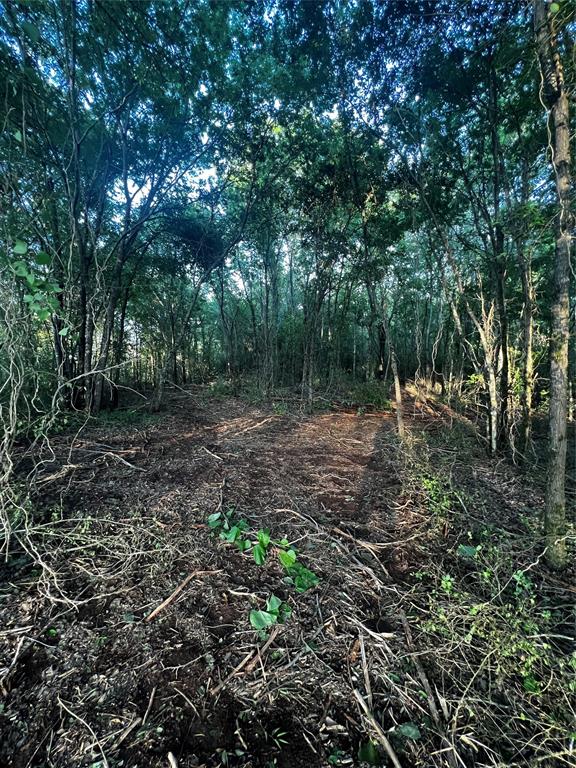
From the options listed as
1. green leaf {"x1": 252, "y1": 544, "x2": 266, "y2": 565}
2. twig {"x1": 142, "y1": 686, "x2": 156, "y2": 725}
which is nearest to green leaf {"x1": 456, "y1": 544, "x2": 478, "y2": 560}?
green leaf {"x1": 252, "y1": 544, "x2": 266, "y2": 565}

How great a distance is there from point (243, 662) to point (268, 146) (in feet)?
24.2

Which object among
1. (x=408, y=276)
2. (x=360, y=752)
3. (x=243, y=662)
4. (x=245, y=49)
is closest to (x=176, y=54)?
(x=245, y=49)

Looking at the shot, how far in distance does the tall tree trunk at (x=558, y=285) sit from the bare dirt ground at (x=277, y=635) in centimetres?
31

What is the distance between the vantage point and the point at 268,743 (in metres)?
1.00

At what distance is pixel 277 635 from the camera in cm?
140

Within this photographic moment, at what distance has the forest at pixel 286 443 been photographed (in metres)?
1.12

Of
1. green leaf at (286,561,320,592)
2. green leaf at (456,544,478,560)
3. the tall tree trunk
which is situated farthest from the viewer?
green leaf at (456,544,478,560)

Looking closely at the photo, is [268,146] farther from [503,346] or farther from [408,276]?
[408,276]

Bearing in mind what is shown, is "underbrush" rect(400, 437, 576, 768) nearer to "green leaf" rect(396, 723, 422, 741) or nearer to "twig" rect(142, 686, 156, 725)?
"green leaf" rect(396, 723, 422, 741)

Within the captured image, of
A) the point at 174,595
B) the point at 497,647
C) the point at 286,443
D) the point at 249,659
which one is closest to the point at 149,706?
the point at 249,659

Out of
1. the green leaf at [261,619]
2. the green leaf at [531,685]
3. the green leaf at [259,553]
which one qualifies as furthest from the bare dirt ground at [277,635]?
the green leaf at [259,553]

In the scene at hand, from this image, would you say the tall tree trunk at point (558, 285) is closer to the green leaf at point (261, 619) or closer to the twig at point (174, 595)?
the green leaf at point (261, 619)

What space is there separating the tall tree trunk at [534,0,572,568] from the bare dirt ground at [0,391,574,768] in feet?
1.03

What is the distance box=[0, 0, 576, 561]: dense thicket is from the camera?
93.4 inches
